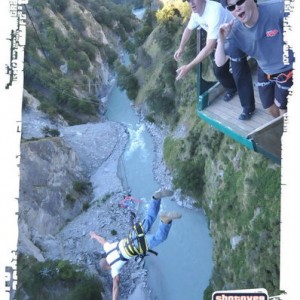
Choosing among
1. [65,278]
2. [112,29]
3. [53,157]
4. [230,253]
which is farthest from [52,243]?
[112,29]

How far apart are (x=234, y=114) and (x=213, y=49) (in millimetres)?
1646

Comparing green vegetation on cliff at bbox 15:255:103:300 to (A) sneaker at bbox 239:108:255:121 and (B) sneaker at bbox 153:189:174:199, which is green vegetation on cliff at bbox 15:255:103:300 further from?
(A) sneaker at bbox 239:108:255:121

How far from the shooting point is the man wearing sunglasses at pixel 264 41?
4688 mm

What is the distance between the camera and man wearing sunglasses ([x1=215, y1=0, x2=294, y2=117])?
185 inches

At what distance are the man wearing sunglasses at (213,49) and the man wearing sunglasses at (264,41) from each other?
0.82 feet

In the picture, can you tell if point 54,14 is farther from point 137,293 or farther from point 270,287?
point 270,287

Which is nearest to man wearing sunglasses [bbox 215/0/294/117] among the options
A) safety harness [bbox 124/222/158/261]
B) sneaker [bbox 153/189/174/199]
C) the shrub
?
sneaker [bbox 153/189/174/199]

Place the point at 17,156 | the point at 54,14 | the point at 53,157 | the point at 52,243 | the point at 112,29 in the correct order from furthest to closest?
the point at 112,29, the point at 54,14, the point at 53,157, the point at 52,243, the point at 17,156

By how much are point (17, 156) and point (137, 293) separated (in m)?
13.7

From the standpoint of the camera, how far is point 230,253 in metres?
12.8

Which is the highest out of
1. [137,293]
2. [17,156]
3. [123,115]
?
[123,115]

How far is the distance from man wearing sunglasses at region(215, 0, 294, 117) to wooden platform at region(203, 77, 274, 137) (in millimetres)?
985
